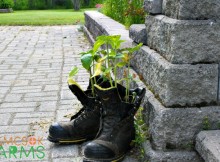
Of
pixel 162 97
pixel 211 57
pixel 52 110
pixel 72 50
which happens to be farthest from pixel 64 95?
pixel 72 50

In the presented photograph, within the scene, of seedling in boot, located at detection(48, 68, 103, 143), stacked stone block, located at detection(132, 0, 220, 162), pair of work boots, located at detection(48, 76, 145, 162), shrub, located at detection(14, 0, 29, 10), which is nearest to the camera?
stacked stone block, located at detection(132, 0, 220, 162)

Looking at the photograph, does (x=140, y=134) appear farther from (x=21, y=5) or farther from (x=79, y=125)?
(x=21, y=5)

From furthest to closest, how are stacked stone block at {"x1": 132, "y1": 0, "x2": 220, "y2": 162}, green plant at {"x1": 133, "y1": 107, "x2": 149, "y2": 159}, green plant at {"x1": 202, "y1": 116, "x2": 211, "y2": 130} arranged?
1. green plant at {"x1": 133, "y1": 107, "x2": 149, "y2": 159}
2. green plant at {"x1": 202, "y1": 116, "x2": 211, "y2": 130}
3. stacked stone block at {"x1": 132, "y1": 0, "x2": 220, "y2": 162}

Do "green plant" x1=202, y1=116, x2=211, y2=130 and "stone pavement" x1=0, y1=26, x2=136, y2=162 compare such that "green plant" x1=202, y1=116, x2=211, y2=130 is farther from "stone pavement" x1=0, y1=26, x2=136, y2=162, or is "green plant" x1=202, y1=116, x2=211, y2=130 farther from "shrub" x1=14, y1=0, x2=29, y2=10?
"shrub" x1=14, y1=0, x2=29, y2=10

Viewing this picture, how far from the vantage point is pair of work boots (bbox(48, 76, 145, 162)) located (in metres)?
2.48

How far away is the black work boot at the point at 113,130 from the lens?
2.46 meters

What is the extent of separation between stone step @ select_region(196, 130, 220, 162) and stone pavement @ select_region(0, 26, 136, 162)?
526mm

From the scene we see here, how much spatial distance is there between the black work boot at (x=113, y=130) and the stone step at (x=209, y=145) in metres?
0.51

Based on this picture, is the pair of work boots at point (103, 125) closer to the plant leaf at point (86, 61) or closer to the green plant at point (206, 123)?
the plant leaf at point (86, 61)

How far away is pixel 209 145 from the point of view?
7.07 feet
